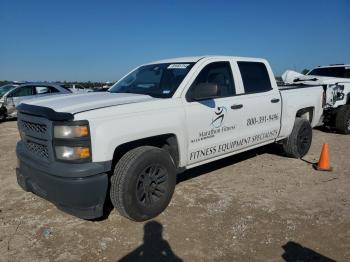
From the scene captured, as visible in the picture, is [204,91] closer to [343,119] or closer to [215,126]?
[215,126]

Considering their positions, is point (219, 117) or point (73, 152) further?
point (219, 117)

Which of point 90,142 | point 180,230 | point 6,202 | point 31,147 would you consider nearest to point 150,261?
point 180,230

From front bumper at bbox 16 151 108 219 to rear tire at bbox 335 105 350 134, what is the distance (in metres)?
7.40

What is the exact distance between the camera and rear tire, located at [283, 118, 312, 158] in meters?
6.29

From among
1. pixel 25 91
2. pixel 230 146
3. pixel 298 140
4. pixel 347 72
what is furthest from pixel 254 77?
pixel 25 91

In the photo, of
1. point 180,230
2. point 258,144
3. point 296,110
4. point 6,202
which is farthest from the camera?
point 296,110

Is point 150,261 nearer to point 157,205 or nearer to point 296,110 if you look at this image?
point 157,205

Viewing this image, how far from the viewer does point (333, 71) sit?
10859 mm

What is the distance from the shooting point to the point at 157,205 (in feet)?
13.0

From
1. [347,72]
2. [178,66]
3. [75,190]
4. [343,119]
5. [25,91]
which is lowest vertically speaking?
[343,119]

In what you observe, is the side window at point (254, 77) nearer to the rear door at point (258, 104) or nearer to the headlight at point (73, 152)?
the rear door at point (258, 104)

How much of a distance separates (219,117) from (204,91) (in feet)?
1.74

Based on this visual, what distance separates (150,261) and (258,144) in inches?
121

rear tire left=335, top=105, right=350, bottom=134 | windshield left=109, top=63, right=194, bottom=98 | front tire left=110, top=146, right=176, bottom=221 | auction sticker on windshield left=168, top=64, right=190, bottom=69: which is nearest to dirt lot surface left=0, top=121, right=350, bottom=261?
front tire left=110, top=146, right=176, bottom=221
